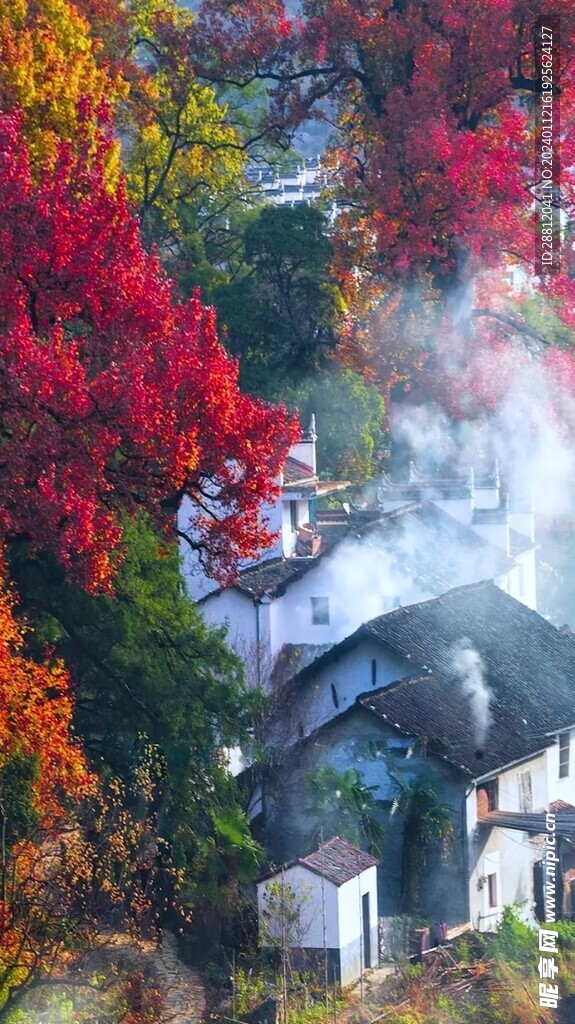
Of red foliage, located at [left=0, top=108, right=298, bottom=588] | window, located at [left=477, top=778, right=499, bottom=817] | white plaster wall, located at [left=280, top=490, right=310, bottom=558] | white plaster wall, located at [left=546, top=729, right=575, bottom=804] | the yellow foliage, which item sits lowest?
window, located at [left=477, top=778, right=499, bottom=817]

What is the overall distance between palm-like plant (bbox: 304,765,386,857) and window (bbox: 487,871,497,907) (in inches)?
80.5

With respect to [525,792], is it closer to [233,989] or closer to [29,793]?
[233,989]

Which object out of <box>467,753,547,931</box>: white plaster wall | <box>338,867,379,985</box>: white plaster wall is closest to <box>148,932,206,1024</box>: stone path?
<box>338,867,379,985</box>: white plaster wall

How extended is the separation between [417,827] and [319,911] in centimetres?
402

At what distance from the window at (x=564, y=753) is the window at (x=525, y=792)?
3.80 feet

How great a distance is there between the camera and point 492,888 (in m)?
27.2

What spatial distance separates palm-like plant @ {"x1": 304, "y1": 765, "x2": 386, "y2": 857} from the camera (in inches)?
1016

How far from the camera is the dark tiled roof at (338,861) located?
22969 millimetres

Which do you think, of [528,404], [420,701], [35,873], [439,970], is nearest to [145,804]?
[35,873]

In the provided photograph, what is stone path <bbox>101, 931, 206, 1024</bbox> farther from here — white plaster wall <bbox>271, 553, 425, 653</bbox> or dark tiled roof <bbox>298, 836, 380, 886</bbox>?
white plaster wall <bbox>271, 553, 425, 653</bbox>

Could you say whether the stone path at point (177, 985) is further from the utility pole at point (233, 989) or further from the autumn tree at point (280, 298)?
the autumn tree at point (280, 298)

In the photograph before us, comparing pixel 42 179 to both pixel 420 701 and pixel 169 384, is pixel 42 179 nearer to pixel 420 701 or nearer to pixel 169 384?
pixel 169 384

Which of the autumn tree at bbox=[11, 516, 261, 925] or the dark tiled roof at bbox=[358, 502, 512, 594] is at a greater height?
the dark tiled roof at bbox=[358, 502, 512, 594]

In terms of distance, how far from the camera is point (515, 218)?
34438mm
